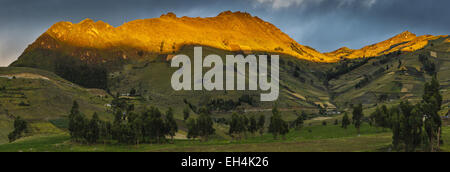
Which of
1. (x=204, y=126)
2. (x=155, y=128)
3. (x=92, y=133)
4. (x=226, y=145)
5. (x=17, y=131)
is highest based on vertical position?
(x=204, y=126)

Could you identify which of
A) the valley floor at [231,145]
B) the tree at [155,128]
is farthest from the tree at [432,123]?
the tree at [155,128]

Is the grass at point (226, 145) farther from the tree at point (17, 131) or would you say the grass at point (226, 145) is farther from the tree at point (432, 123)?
the tree at point (17, 131)

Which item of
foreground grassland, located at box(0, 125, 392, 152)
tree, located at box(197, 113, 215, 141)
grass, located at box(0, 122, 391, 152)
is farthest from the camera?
tree, located at box(197, 113, 215, 141)

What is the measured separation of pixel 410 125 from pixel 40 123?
15866cm

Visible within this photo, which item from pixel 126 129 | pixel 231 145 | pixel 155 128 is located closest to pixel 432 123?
pixel 231 145

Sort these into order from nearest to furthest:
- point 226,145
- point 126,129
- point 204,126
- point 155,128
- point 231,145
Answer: point 231,145, point 226,145, point 126,129, point 155,128, point 204,126

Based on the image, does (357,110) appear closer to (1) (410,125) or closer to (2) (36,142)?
(1) (410,125)

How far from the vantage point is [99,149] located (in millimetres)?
117250

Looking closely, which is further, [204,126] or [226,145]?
[204,126]

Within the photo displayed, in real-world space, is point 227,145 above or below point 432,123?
below

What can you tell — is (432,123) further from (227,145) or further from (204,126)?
(204,126)

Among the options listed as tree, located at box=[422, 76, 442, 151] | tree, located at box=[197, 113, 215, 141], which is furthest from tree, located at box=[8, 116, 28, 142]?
Answer: tree, located at box=[422, 76, 442, 151]

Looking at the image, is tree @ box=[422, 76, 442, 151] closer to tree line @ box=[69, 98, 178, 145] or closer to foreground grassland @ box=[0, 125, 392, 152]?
foreground grassland @ box=[0, 125, 392, 152]
